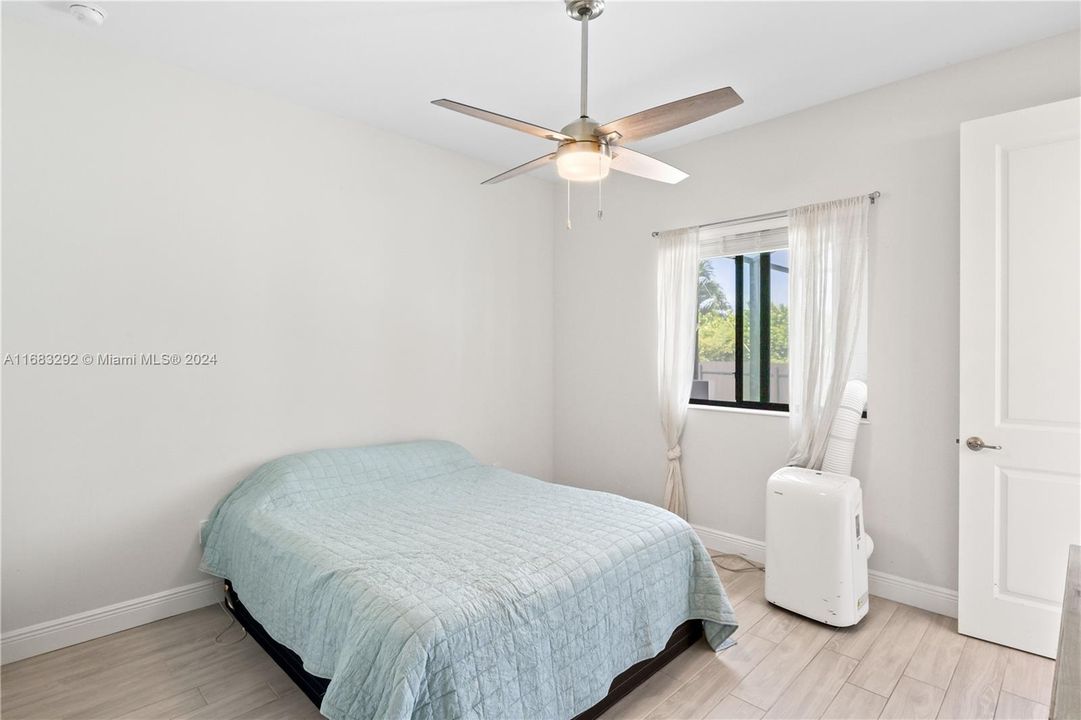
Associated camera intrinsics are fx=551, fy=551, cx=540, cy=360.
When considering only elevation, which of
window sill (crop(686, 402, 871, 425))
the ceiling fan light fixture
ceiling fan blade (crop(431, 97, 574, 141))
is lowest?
window sill (crop(686, 402, 871, 425))

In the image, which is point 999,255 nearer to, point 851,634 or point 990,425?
point 990,425

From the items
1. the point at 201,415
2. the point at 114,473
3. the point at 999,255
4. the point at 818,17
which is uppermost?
the point at 818,17

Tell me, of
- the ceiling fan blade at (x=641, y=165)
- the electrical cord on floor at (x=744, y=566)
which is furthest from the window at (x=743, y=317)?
the ceiling fan blade at (x=641, y=165)

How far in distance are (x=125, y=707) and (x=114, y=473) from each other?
1000 millimetres

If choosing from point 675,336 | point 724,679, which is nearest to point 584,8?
point 675,336

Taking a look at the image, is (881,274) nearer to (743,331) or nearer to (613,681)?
(743,331)

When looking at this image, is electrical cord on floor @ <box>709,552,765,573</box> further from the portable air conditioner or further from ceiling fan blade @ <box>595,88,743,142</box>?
ceiling fan blade @ <box>595,88,743,142</box>

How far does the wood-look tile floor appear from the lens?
198cm

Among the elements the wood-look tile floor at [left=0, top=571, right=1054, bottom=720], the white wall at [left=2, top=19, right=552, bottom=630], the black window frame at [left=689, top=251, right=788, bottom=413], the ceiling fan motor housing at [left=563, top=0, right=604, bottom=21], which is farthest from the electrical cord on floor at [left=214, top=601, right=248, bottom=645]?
the ceiling fan motor housing at [left=563, top=0, right=604, bottom=21]

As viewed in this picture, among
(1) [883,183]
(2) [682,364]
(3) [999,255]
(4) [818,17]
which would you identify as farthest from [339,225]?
(3) [999,255]

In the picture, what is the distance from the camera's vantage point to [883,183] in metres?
2.84

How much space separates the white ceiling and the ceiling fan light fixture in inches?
27.3

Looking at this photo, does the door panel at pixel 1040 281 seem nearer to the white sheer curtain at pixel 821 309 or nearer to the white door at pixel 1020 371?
the white door at pixel 1020 371

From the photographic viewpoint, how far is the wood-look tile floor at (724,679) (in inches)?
77.8
